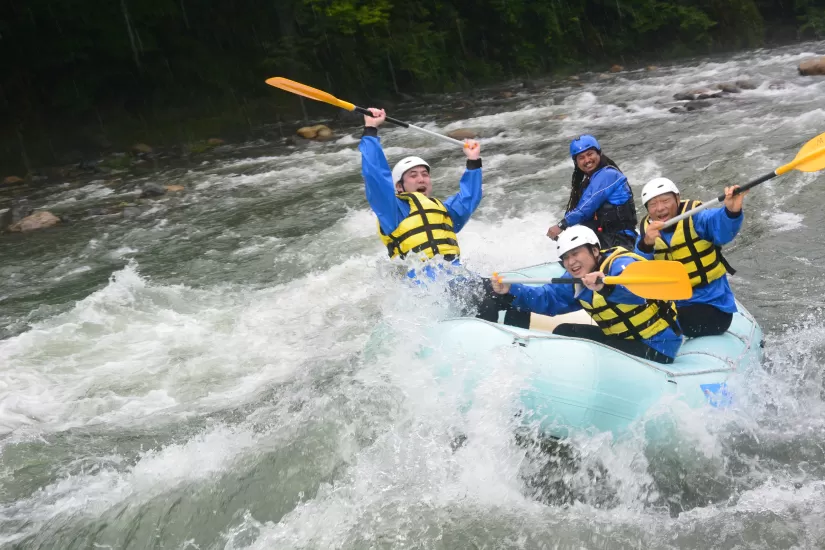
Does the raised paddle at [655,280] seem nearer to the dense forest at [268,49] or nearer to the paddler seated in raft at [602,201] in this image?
the paddler seated in raft at [602,201]

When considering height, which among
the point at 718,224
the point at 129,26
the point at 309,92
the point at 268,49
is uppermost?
the point at 129,26

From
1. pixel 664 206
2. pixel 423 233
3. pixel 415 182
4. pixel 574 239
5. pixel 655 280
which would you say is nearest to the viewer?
pixel 655 280

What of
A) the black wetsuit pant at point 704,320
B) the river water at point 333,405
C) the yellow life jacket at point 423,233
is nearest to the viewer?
the river water at point 333,405

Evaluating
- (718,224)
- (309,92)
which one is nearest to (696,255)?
(718,224)

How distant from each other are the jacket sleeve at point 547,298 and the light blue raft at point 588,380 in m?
0.44

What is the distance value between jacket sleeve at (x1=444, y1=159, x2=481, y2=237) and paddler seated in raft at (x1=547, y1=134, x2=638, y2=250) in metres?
0.70

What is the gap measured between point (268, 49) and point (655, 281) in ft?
46.6

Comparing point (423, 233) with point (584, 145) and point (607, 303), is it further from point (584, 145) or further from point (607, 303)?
point (584, 145)

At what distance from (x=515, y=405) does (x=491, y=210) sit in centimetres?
477

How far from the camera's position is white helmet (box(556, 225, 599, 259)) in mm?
3600

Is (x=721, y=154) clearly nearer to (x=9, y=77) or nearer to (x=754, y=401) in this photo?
(x=754, y=401)

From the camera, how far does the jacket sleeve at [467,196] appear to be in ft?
14.6

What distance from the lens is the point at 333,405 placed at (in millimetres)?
4219

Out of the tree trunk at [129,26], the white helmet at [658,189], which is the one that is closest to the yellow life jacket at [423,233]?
the white helmet at [658,189]
